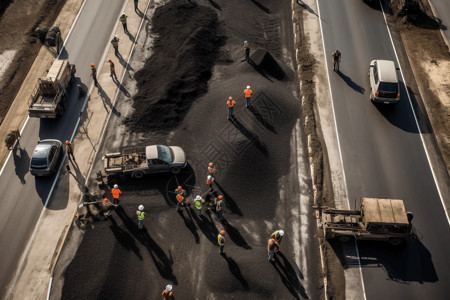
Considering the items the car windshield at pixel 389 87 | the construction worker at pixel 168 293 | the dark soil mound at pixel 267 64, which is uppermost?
the car windshield at pixel 389 87

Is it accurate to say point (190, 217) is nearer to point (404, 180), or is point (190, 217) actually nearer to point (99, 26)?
point (404, 180)

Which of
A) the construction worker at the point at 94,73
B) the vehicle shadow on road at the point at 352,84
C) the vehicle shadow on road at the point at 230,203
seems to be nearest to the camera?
the vehicle shadow on road at the point at 230,203

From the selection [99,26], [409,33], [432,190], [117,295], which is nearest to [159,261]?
[117,295]

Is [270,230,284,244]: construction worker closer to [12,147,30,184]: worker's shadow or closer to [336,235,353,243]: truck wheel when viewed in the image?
[336,235,353,243]: truck wheel

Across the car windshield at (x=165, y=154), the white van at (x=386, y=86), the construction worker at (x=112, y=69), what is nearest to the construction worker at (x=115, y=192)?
the car windshield at (x=165, y=154)

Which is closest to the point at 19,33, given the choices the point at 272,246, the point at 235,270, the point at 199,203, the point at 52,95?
the point at 52,95

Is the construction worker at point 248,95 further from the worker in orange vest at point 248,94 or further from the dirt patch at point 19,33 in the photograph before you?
the dirt patch at point 19,33
